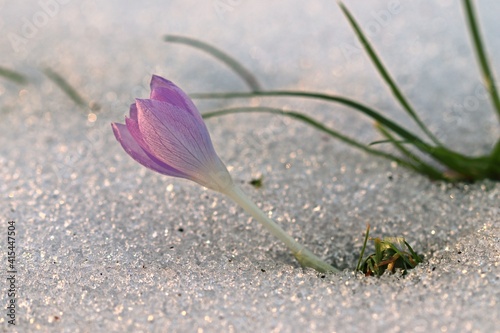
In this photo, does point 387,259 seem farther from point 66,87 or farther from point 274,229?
point 66,87

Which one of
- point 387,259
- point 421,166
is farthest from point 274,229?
point 421,166

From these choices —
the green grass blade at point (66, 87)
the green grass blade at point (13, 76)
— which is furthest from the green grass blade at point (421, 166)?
the green grass blade at point (13, 76)

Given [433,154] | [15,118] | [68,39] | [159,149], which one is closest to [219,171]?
[159,149]

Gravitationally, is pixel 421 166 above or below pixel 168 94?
below

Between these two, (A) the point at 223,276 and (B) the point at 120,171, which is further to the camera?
(B) the point at 120,171

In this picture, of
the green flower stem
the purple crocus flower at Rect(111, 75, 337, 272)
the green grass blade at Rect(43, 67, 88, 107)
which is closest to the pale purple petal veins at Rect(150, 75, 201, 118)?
the purple crocus flower at Rect(111, 75, 337, 272)

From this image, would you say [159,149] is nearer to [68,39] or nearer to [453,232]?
[453,232]
